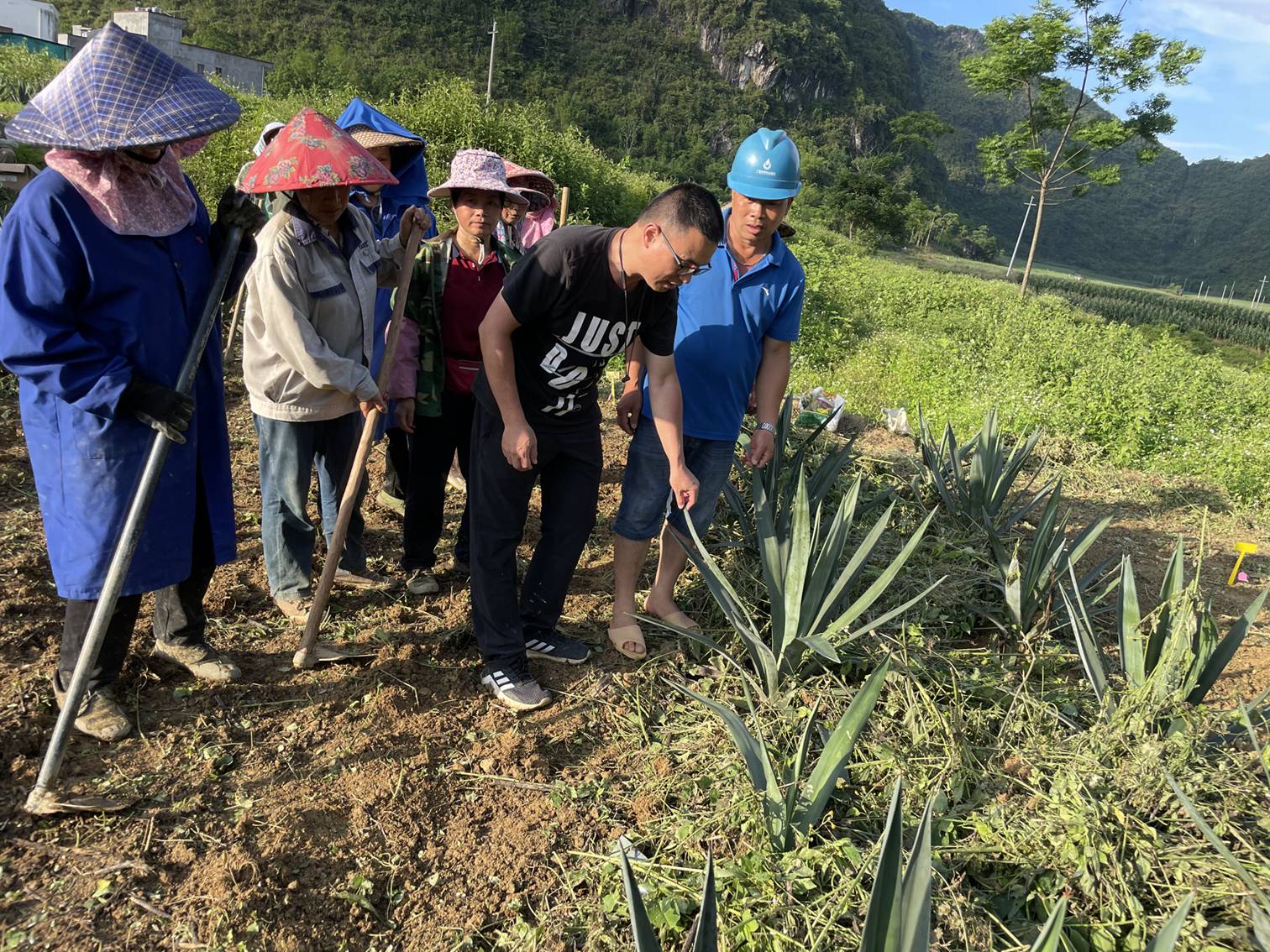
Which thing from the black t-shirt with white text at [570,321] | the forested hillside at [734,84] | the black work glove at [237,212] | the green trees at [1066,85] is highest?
the forested hillside at [734,84]

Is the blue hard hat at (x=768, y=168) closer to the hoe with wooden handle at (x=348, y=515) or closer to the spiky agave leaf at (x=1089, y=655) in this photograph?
the hoe with wooden handle at (x=348, y=515)

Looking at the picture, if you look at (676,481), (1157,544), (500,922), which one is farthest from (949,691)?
(1157,544)

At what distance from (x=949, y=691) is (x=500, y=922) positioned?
1.51 meters

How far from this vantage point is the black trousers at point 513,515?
2.28 metres

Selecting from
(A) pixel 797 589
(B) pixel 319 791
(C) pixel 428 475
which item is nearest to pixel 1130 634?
(A) pixel 797 589

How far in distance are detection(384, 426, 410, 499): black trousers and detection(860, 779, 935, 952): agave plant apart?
246 cm

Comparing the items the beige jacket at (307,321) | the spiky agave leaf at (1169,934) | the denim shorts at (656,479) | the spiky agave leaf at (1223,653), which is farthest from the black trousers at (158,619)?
the spiky agave leaf at (1223,653)

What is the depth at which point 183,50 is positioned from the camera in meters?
32.3

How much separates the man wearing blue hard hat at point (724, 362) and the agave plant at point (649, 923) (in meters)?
1.36

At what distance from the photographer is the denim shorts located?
8.40 ft

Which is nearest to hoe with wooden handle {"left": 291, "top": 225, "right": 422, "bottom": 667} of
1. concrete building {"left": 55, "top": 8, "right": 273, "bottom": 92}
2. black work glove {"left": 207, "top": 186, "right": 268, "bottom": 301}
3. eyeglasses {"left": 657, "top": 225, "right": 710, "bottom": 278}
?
black work glove {"left": 207, "top": 186, "right": 268, "bottom": 301}

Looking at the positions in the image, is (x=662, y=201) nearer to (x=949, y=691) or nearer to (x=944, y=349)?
(x=949, y=691)

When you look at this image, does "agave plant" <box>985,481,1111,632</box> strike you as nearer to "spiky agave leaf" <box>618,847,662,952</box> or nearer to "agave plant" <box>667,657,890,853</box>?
"agave plant" <box>667,657,890,853</box>

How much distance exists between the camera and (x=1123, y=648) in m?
2.28
